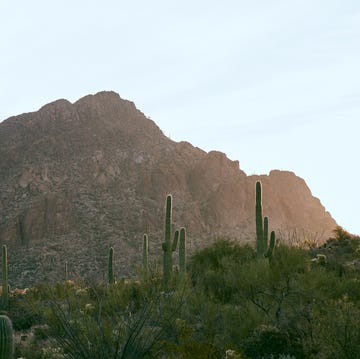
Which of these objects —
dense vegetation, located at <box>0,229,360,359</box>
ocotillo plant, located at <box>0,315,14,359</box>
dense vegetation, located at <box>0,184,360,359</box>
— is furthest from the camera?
dense vegetation, located at <box>0,229,360,359</box>

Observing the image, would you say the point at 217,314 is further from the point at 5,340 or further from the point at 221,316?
the point at 5,340

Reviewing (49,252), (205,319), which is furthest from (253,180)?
(205,319)

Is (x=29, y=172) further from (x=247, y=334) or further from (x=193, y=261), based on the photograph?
(x=247, y=334)

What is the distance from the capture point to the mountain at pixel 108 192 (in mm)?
56344

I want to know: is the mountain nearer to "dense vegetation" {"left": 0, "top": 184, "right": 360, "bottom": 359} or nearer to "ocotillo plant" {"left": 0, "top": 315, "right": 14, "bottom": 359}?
"dense vegetation" {"left": 0, "top": 184, "right": 360, "bottom": 359}

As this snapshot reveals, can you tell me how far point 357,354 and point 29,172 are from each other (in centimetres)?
5660

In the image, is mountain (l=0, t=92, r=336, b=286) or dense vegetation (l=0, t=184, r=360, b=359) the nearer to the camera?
dense vegetation (l=0, t=184, r=360, b=359)

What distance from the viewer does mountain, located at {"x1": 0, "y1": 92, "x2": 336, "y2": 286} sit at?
185 ft

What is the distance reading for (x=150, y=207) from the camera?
64.7 metres

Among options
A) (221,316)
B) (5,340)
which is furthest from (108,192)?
(5,340)

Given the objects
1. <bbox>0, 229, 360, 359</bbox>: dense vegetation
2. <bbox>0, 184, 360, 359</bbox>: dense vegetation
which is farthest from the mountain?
<bbox>0, 229, 360, 359</bbox>: dense vegetation

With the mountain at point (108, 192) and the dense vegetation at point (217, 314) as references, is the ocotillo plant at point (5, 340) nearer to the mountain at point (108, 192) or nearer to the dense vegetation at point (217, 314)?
the dense vegetation at point (217, 314)

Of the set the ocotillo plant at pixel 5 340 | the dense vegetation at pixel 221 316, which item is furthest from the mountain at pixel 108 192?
the ocotillo plant at pixel 5 340

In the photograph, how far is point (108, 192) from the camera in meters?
65.4
